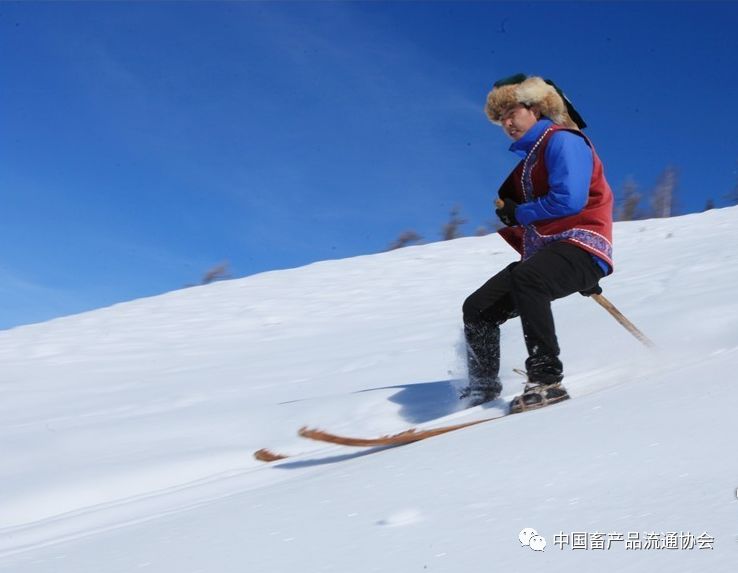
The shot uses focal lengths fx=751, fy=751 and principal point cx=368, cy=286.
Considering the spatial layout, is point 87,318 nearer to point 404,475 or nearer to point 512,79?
point 512,79

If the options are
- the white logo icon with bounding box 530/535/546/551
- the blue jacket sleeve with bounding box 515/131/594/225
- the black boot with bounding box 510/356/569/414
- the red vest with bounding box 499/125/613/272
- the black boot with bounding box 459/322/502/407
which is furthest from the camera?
the black boot with bounding box 459/322/502/407

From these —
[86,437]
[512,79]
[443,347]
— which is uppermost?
[512,79]

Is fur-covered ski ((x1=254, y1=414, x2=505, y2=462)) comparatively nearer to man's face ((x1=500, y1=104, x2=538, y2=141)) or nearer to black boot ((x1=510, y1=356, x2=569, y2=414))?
black boot ((x1=510, y1=356, x2=569, y2=414))

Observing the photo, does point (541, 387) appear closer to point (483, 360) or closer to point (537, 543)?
point (483, 360)

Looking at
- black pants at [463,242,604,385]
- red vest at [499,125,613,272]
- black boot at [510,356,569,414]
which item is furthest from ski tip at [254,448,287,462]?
red vest at [499,125,613,272]

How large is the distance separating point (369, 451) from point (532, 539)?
4.06 ft

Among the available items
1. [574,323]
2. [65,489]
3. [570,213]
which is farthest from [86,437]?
[574,323]

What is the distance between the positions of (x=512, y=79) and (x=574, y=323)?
2.22 meters

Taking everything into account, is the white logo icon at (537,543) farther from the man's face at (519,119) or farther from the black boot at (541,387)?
the man's face at (519,119)

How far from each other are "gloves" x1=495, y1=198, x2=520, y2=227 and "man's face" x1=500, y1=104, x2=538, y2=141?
256mm

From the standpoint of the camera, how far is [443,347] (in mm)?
4918

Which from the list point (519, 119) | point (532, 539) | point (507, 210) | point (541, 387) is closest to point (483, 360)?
point (541, 387)

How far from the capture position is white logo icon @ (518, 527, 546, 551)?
1229mm

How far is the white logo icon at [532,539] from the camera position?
1.23 m
